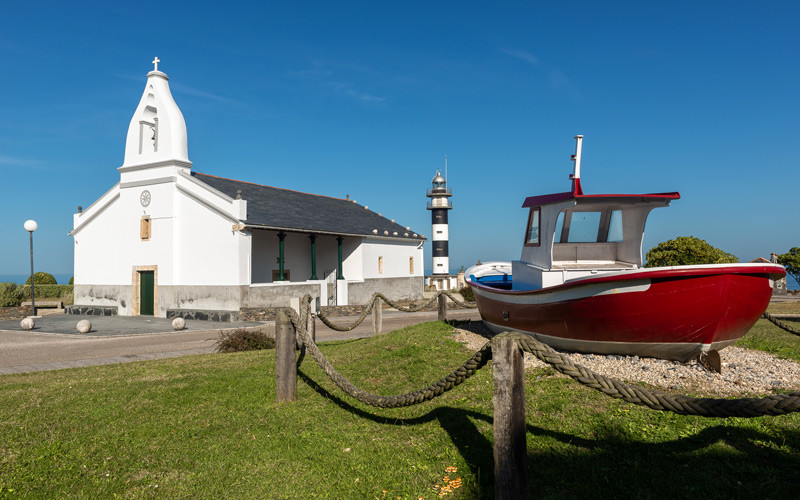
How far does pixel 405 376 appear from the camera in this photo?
742 cm

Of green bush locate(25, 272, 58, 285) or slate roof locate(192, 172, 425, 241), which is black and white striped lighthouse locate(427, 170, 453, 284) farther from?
green bush locate(25, 272, 58, 285)

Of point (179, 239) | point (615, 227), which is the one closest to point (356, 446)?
point (615, 227)

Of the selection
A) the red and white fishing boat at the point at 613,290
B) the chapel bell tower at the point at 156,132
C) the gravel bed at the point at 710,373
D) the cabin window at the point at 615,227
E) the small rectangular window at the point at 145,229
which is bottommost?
the gravel bed at the point at 710,373

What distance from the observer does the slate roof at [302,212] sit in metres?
24.2

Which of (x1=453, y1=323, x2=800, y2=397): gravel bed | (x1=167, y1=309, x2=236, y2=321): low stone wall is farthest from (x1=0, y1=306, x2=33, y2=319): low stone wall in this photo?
(x1=453, y1=323, x2=800, y2=397): gravel bed

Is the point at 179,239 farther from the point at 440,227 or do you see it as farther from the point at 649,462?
the point at 440,227

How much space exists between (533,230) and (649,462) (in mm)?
6494

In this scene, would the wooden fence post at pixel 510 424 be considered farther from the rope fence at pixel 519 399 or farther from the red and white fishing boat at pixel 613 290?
the red and white fishing boat at pixel 613 290

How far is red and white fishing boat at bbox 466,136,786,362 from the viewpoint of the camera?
21.2ft

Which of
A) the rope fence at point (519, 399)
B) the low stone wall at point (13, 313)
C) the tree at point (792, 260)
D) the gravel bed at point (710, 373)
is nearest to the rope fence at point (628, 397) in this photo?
the rope fence at point (519, 399)

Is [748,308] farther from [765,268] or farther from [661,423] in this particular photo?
[661,423]

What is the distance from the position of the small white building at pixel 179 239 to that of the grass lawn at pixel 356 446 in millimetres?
14769

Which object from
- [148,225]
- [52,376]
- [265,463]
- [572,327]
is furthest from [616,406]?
[148,225]

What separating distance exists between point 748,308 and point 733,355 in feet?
5.77
